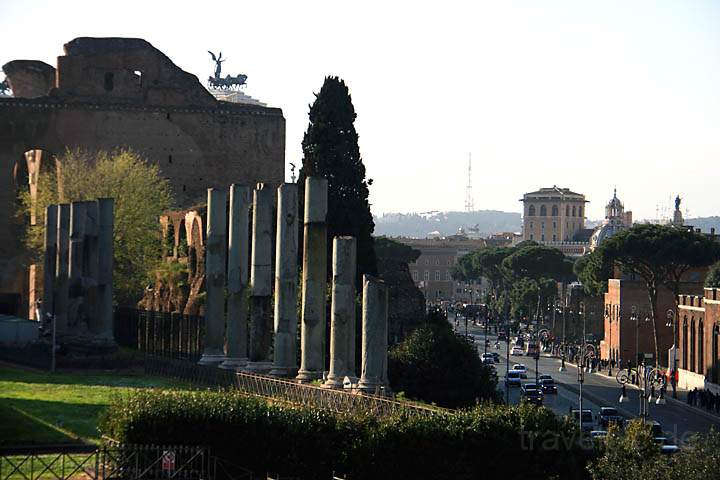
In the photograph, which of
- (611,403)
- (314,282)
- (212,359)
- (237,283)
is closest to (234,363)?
(212,359)

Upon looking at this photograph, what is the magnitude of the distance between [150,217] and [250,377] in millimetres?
19256

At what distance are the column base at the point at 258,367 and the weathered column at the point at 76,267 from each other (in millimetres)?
6838

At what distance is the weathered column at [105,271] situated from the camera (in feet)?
115

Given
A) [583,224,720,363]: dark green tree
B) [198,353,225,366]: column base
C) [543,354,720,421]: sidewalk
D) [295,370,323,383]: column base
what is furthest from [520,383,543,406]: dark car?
[583,224,720,363]: dark green tree

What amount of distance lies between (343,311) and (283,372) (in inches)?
83.4

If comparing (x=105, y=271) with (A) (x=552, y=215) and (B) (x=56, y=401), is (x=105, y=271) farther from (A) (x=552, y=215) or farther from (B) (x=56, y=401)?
(A) (x=552, y=215)

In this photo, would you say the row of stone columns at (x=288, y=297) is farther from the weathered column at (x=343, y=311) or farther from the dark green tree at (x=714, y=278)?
the dark green tree at (x=714, y=278)

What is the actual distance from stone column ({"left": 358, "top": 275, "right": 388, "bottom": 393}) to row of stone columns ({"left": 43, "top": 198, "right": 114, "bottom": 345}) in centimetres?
931

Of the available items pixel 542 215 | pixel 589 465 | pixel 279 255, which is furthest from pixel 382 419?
pixel 542 215

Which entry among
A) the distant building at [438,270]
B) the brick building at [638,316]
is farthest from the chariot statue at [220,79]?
the distant building at [438,270]

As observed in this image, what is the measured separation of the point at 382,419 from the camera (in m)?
21.8

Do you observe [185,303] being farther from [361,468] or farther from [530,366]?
[530,366]

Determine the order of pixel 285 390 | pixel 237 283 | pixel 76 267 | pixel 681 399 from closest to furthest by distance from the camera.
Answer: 1. pixel 285 390
2. pixel 237 283
3. pixel 76 267
4. pixel 681 399

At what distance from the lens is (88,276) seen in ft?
118
